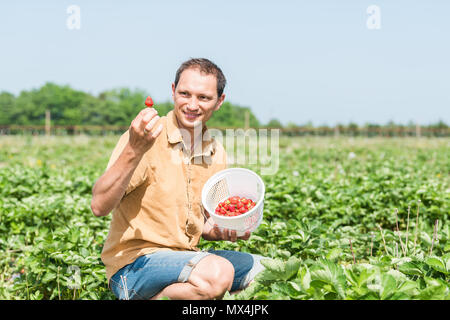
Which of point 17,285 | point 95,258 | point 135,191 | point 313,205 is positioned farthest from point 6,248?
point 313,205

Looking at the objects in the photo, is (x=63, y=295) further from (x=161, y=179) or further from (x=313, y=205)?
(x=313, y=205)

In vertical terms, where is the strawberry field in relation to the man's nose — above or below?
below

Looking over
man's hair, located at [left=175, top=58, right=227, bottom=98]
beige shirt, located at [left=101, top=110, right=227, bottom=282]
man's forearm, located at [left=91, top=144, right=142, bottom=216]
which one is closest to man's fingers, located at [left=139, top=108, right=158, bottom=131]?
man's forearm, located at [left=91, top=144, right=142, bottom=216]

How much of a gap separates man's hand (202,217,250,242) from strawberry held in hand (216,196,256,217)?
81 mm

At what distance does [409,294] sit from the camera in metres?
1.29

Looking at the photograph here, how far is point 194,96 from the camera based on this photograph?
2.03 metres

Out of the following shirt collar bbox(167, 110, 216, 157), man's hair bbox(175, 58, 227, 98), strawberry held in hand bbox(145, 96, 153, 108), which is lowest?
shirt collar bbox(167, 110, 216, 157)

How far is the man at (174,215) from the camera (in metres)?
1.89

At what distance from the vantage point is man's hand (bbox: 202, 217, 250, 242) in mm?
2111

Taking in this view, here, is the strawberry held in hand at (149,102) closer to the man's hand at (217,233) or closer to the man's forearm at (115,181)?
the man's forearm at (115,181)

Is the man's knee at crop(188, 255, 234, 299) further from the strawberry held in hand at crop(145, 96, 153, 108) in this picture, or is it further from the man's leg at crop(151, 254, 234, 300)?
the strawberry held in hand at crop(145, 96, 153, 108)

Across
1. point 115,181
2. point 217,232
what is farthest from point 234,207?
point 115,181
